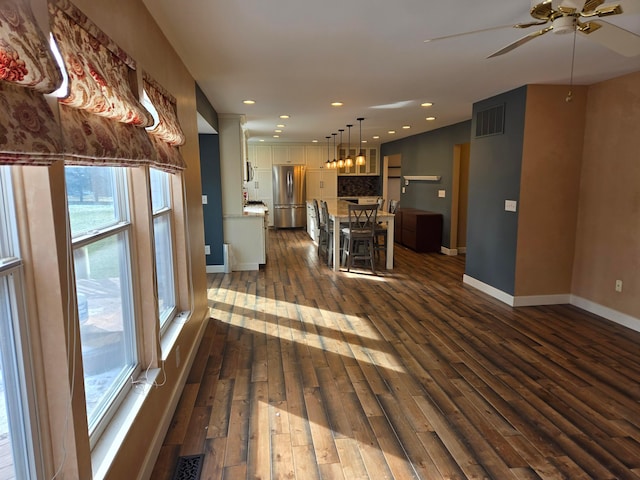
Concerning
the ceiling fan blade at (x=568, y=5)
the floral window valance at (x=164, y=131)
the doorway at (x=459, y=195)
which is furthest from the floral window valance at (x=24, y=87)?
the doorway at (x=459, y=195)

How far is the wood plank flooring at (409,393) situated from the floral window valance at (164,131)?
5.08 ft

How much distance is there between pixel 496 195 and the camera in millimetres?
4695

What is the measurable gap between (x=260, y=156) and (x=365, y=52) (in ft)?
25.5

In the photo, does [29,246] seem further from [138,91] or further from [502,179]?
[502,179]

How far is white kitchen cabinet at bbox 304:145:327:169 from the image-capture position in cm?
1044

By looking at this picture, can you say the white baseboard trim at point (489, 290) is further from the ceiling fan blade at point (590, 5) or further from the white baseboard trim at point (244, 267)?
the ceiling fan blade at point (590, 5)

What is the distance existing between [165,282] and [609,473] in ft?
9.40

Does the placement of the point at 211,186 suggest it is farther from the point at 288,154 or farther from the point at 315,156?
the point at 315,156

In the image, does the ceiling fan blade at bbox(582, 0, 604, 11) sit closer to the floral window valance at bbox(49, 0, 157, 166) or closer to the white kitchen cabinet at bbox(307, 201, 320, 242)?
the floral window valance at bbox(49, 0, 157, 166)

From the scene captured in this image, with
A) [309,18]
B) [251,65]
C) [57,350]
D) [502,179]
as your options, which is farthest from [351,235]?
[57,350]

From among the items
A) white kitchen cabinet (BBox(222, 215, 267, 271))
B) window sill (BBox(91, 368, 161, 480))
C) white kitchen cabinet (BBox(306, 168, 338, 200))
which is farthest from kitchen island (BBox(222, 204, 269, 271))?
white kitchen cabinet (BBox(306, 168, 338, 200))

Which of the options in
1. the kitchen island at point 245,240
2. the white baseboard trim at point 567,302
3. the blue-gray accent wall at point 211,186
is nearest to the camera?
the white baseboard trim at point 567,302

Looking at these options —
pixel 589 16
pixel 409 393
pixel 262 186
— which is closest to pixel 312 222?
pixel 262 186

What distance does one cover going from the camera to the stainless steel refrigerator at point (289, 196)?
1016 cm
